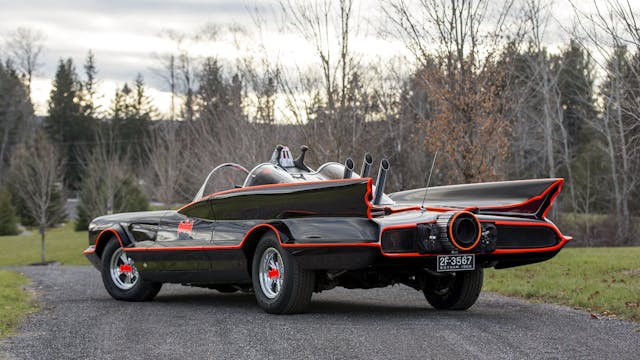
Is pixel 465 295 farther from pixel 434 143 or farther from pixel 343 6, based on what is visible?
pixel 343 6

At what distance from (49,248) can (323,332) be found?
38.5m

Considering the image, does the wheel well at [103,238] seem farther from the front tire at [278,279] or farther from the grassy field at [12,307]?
the front tire at [278,279]

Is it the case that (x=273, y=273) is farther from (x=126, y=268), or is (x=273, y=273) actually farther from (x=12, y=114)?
(x=12, y=114)

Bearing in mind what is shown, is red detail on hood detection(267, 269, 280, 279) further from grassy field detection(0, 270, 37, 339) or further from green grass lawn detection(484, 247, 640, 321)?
green grass lawn detection(484, 247, 640, 321)

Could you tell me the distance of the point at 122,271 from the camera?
1171cm

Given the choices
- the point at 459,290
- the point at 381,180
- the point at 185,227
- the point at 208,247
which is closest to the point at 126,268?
the point at 185,227

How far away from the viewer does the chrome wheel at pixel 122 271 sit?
11586 millimetres

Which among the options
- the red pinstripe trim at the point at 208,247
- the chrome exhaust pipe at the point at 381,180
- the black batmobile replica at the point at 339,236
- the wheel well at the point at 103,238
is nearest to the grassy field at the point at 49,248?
the wheel well at the point at 103,238

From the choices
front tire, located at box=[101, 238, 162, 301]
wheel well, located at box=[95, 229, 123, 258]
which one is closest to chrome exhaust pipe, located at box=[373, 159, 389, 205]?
front tire, located at box=[101, 238, 162, 301]

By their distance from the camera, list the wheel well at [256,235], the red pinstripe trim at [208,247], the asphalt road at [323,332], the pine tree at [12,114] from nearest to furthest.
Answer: the asphalt road at [323,332] < the wheel well at [256,235] < the red pinstripe trim at [208,247] < the pine tree at [12,114]

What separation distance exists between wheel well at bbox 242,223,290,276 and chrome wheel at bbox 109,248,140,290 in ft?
7.65

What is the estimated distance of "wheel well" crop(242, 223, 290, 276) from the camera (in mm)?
9031

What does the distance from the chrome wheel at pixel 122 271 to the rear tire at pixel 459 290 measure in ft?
12.3

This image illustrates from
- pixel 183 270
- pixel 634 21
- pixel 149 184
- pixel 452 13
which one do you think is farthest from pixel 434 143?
pixel 149 184
